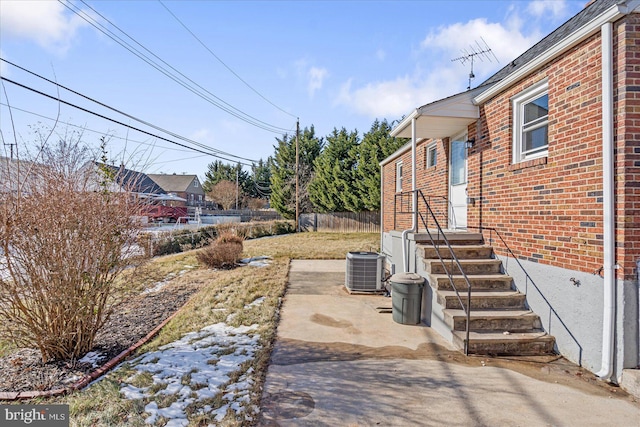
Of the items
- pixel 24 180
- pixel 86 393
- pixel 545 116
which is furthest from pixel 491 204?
pixel 24 180

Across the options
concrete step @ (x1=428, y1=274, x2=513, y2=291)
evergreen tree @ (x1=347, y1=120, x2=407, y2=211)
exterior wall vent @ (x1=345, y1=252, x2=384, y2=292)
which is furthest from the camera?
evergreen tree @ (x1=347, y1=120, x2=407, y2=211)

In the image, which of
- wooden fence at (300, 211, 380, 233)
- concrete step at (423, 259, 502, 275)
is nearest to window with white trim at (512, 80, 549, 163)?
concrete step at (423, 259, 502, 275)

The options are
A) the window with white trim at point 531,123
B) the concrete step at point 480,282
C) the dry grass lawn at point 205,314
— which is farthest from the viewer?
the concrete step at point 480,282

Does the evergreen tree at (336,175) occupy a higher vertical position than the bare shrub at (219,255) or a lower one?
higher

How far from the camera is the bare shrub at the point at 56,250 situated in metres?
3.79

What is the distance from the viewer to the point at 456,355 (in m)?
4.48

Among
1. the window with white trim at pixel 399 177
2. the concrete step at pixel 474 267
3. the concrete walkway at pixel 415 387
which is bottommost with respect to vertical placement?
the concrete walkway at pixel 415 387

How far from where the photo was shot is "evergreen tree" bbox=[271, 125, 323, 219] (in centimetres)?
2983

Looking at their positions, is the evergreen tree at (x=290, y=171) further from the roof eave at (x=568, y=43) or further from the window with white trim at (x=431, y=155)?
the roof eave at (x=568, y=43)

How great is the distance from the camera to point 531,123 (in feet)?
17.9

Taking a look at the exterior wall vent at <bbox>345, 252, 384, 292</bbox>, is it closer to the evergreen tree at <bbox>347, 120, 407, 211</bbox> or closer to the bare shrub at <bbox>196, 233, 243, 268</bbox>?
the bare shrub at <bbox>196, 233, 243, 268</bbox>

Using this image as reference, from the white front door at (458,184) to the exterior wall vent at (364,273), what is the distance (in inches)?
79.7

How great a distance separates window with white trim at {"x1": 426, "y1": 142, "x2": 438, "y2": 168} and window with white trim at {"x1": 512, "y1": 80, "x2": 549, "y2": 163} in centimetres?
378

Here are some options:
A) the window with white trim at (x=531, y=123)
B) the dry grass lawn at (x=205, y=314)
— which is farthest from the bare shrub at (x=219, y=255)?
the window with white trim at (x=531, y=123)
